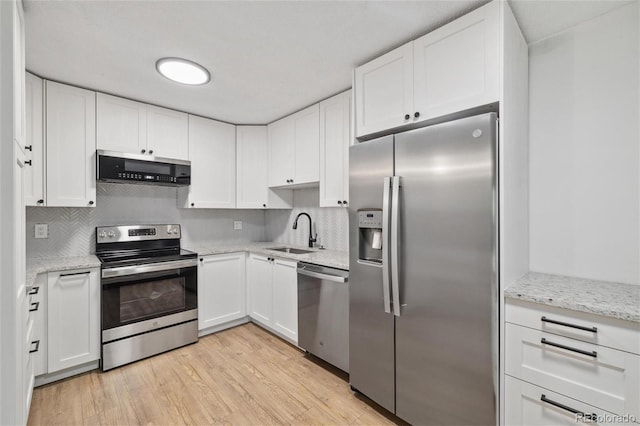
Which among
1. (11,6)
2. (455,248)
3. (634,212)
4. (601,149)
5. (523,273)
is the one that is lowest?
(523,273)

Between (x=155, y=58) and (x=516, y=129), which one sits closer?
(x=516, y=129)

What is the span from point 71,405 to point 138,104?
97.6 inches

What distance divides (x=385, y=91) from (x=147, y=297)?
8.55 ft

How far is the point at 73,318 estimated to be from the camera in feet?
7.33

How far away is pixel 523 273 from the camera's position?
1.77 metres

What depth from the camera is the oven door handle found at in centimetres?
235

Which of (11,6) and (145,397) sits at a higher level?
(11,6)

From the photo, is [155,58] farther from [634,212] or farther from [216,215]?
[634,212]

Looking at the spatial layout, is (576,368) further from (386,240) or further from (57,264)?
(57,264)

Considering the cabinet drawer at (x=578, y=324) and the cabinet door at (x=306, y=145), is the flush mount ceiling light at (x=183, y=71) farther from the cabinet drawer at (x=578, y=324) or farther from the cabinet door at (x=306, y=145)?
the cabinet drawer at (x=578, y=324)

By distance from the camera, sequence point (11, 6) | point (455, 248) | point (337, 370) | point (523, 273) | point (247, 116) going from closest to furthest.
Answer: point (11, 6) → point (455, 248) → point (523, 273) → point (337, 370) → point (247, 116)

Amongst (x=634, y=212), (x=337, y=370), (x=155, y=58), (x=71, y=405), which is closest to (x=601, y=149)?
(x=634, y=212)

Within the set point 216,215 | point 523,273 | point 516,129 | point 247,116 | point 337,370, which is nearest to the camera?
point 516,129

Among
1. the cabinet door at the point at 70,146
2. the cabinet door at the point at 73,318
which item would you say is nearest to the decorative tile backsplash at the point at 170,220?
the cabinet door at the point at 70,146
